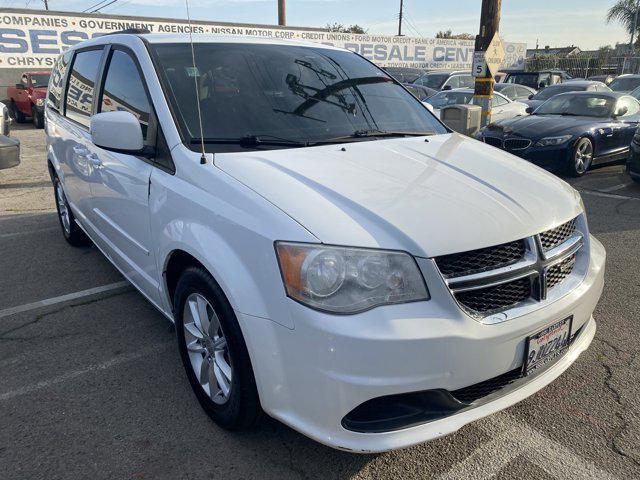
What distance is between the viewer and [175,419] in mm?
2631

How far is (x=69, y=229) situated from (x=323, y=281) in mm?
4147

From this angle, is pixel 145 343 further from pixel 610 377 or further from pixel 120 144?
pixel 610 377

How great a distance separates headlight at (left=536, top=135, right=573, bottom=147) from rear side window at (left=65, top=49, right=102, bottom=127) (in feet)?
21.9

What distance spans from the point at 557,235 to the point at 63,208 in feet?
15.4

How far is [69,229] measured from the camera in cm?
520

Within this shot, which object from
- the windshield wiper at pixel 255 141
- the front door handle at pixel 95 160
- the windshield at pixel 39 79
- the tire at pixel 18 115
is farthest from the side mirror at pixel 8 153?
the tire at pixel 18 115

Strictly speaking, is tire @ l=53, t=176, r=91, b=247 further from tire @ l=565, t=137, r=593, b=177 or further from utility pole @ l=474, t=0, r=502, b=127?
utility pole @ l=474, t=0, r=502, b=127

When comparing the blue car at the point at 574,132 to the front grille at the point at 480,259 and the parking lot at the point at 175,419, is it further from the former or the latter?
the front grille at the point at 480,259

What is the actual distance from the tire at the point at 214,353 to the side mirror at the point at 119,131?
773mm

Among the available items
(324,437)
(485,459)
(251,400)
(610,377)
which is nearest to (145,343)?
(251,400)

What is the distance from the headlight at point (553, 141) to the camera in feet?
26.8

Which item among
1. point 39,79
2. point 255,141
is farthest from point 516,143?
point 39,79

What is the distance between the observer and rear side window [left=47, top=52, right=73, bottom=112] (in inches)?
185

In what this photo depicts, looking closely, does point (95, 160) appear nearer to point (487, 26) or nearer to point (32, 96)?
point (487, 26)
